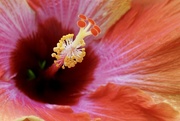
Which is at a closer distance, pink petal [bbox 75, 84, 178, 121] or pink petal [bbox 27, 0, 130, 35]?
pink petal [bbox 75, 84, 178, 121]

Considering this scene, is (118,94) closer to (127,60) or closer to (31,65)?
(127,60)

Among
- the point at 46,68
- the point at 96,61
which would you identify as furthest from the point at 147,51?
the point at 46,68

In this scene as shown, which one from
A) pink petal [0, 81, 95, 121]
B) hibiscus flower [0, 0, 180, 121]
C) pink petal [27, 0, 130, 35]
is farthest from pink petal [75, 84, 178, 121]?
pink petal [27, 0, 130, 35]

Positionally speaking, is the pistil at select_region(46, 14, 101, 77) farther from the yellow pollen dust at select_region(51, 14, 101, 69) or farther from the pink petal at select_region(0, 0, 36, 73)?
the pink petal at select_region(0, 0, 36, 73)

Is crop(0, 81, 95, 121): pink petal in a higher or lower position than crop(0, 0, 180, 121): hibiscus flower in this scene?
lower

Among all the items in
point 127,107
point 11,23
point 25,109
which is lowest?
point 25,109

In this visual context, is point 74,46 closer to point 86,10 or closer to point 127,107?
point 86,10

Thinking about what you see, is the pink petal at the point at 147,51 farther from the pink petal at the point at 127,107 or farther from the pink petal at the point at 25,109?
the pink petal at the point at 25,109
